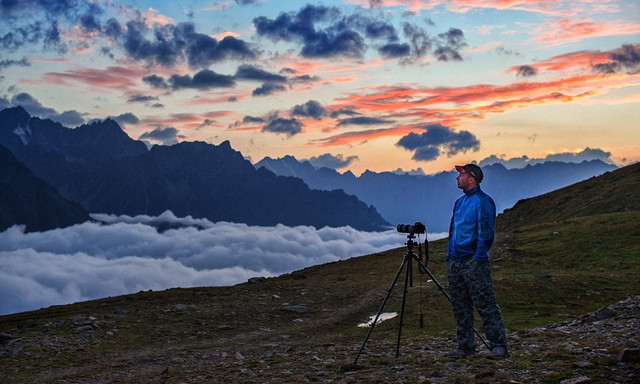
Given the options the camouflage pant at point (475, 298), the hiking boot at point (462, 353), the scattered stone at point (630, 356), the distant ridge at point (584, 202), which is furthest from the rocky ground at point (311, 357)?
the distant ridge at point (584, 202)

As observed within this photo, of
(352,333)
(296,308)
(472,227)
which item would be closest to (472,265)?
(472,227)

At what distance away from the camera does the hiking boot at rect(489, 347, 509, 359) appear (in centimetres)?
1269

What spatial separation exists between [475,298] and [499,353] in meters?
1.44

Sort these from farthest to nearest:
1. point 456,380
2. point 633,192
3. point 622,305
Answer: point 633,192 → point 622,305 → point 456,380

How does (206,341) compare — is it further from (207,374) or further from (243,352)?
(207,374)

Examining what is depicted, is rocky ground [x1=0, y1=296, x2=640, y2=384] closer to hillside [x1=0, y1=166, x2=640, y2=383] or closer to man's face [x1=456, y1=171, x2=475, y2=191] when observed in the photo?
hillside [x1=0, y1=166, x2=640, y2=383]

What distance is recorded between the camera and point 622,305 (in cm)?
1822

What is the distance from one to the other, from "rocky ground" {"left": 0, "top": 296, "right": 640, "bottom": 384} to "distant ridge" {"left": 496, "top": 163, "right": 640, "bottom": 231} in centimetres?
4491

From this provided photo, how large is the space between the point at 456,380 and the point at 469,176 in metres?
5.35

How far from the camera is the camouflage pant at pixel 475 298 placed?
12789mm

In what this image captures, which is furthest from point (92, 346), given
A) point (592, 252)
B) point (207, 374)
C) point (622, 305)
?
point (592, 252)

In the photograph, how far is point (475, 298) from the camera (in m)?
12.9

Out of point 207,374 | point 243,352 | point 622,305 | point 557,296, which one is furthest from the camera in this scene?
point 557,296

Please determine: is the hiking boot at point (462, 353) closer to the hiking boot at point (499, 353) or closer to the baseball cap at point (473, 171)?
the hiking boot at point (499, 353)
